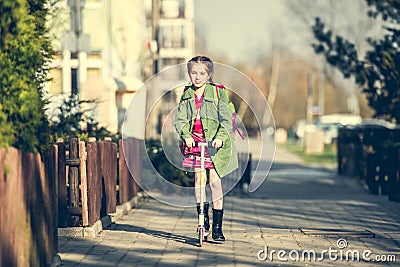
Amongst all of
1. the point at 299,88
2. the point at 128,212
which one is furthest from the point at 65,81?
the point at 299,88

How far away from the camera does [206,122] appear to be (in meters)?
10.2

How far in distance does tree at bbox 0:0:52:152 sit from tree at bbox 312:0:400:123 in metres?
10.3

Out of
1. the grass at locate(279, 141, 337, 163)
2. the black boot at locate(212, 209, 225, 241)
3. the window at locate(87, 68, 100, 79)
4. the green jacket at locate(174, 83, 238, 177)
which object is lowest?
the grass at locate(279, 141, 337, 163)

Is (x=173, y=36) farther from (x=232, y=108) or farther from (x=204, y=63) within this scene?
(x=232, y=108)

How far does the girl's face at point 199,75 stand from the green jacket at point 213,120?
69 mm

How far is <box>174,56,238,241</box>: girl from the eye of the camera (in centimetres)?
1019

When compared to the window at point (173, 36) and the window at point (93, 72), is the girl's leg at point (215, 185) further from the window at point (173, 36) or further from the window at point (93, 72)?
the window at point (173, 36)

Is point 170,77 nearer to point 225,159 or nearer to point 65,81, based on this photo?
point 65,81

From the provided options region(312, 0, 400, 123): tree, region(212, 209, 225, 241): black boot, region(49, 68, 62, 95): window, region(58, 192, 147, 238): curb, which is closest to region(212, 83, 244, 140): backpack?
region(212, 209, 225, 241): black boot

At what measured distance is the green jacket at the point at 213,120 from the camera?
10156mm

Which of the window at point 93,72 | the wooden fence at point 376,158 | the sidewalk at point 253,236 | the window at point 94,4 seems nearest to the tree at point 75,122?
the sidewalk at point 253,236

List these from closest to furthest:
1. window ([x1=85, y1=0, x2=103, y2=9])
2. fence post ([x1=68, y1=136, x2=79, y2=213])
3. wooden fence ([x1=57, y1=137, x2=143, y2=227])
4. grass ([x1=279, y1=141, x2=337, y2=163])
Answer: wooden fence ([x1=57, y1=137, x2=143, y2=227]), fence post ([x1=68, y1=136, x2=79, y2=213]), window ([x1=85, y1=0, x2=103, y2=9]), grass ([x1=279, y1=141, x2=337, y2=163])

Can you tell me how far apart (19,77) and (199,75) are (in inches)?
117

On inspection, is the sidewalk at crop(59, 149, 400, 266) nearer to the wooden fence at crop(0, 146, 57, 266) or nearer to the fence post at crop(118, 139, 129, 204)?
the fence post at crop(118, 139, 129, 204)
